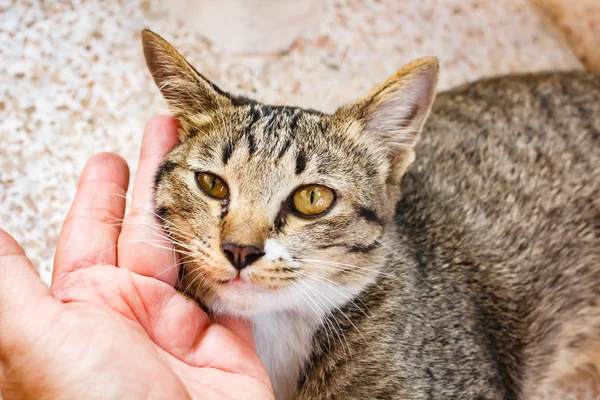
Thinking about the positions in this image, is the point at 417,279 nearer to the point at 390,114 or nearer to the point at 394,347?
the point at 394,347

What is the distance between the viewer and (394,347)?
6.23 ft

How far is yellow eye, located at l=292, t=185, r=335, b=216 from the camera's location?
67.8 inches

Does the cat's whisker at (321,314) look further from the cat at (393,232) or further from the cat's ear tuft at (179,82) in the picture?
the cat's ear tuft at (179,82)

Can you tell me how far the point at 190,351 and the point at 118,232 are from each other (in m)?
0.50

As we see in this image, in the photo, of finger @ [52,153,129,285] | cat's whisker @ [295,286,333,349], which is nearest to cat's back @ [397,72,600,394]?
cat's whisker @ [295,286,333,349]

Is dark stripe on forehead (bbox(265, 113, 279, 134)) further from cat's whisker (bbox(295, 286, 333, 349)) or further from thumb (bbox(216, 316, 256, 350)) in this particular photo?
thumb (bbox(216, 316, 256, 350))

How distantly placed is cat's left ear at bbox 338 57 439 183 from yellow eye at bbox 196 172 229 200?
19.3 inches

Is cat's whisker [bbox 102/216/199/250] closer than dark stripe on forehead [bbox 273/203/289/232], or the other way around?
dark stripe on forehead [bbox 273/203/289/232]

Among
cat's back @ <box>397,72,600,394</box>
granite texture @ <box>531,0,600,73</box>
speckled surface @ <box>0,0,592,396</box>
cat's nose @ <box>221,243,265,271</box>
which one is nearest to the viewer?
cat's nose @ <box>221,243,265,271</box>

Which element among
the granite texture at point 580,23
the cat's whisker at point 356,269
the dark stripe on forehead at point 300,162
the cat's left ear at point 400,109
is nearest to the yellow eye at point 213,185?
the dark stripe on forehead at point 300,162

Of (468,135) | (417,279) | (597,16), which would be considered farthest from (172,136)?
(597,16)

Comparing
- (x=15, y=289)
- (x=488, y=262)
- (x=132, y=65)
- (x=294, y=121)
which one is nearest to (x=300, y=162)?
(x=294, y=121)

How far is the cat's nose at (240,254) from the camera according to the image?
A: 1517 mm

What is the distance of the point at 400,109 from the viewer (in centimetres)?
189
